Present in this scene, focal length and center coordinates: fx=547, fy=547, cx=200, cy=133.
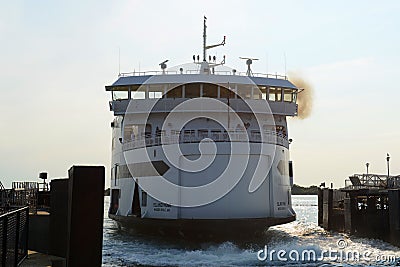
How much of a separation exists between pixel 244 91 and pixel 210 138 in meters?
5.16

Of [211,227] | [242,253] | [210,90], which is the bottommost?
[242,253]

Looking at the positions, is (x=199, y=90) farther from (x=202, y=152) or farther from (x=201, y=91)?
(x=202, y=152)

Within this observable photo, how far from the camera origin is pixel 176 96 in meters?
26.1

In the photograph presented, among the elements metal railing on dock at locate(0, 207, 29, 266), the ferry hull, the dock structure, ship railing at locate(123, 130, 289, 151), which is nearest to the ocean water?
the ferry hull

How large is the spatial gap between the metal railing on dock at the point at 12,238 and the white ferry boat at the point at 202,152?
864 cm

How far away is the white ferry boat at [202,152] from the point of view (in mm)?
21047

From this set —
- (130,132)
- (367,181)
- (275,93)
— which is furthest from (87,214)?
(367,181)

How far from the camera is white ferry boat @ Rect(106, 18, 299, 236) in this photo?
21047mm

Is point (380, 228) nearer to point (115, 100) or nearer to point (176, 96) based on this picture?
point (176, 96)

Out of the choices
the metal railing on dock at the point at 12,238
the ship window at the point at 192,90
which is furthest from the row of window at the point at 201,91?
the metal railing on dock at the point at 12,238

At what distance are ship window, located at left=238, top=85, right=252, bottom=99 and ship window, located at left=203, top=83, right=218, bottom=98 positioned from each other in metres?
1.20

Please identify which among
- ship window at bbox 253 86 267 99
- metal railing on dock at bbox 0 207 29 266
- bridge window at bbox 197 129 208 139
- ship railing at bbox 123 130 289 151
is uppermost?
ship window at bbox 253 86 267 99

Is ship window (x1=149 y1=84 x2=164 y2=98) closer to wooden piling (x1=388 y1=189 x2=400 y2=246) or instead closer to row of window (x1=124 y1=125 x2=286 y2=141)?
row of window (x1=124 y1=125 x2=286 y2=141)

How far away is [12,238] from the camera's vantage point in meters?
10.1
